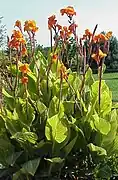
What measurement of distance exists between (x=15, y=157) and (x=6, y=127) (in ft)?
0.77

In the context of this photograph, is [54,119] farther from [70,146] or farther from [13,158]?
[13,158]

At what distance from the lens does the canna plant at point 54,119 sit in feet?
9.96

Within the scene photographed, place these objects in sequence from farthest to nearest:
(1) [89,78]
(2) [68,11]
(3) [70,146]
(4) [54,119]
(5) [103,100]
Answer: (1) [89,78] < (5) [103,100] < (2) [68,11] < (3) [70,146] < (4) [54,119]

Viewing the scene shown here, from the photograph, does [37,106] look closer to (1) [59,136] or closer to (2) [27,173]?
(1) [59,136]

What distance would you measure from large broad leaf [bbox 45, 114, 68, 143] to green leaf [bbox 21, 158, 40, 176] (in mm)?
196

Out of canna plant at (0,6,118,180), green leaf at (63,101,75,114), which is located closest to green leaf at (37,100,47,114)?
canna plant at (0,6,118,180)

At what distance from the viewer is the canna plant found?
9.96ft

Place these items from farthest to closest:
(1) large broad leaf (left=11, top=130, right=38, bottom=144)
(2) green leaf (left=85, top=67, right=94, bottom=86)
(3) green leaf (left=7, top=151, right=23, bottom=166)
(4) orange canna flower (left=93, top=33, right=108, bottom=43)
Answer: (2) green leaf (left=85, top=67, right=94, bottom=86) < (4) orange canna flower (left=93, top=33, right=108, bottom=43) < (3) green leaf (left=7, top=151, right=23, bottom=166) < (1) large broad leaf (left=11, top=130, right=38, bottom=144)

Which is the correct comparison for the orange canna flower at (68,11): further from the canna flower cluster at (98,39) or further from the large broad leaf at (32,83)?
the large broad leaf at (32,83)

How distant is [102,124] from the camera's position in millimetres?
3021

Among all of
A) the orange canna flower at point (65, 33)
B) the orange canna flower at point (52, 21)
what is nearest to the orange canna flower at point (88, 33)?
the orange canna flower at point (65, 33)

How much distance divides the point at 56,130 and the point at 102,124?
34cm

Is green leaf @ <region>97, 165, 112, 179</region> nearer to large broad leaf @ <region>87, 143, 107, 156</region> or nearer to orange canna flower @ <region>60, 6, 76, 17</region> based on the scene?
large broad leaf @ <region>87, 143, 107, 156</region>

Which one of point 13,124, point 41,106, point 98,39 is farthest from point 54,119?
point 98,39
